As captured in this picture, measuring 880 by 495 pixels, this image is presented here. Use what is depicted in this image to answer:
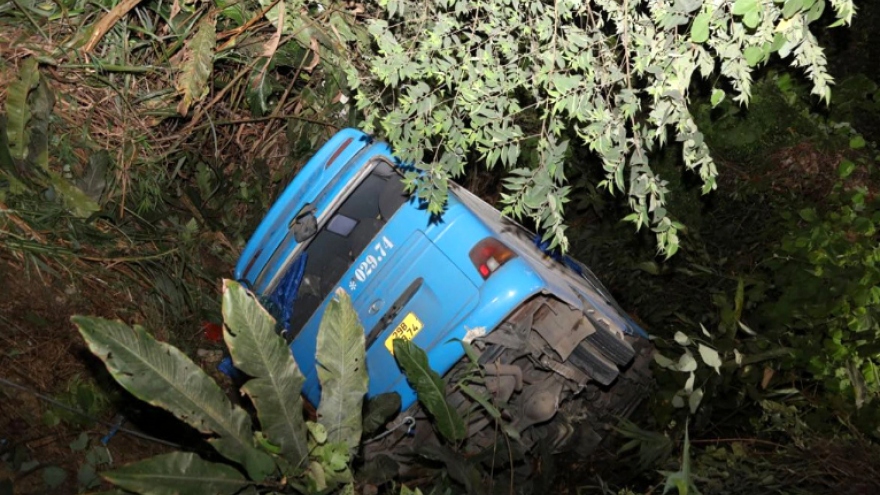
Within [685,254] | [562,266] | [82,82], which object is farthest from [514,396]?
[82,82]

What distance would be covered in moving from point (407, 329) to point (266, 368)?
1164mm

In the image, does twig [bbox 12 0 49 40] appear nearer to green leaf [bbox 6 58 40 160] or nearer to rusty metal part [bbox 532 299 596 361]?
green leaf [bbox 6 58 40 160]

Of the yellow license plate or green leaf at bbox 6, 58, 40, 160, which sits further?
green leaf at bbox 6, 58, 40, 160

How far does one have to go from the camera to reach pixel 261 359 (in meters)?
3.59

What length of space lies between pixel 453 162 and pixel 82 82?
3.76 metres

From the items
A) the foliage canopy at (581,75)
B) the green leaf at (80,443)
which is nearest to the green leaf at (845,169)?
the foliage canopy at (581,75)

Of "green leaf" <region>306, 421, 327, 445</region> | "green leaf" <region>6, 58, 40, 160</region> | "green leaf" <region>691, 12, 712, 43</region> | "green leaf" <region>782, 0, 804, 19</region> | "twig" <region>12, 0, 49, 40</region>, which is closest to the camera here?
"green leaf" <region>782, 0, 804, 19</region>

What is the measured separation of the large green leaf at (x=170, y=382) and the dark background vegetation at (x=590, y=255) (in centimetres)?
152

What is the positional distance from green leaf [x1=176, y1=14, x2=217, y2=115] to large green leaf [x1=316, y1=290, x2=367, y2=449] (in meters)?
2.95

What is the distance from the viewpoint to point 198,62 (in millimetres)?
5871

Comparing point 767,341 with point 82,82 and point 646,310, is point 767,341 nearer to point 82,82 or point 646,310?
point 646,310

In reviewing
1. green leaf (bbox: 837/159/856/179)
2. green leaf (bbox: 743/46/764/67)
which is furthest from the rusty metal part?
green leaf (bbox: 837/159/856/179)

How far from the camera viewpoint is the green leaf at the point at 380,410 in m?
4.24

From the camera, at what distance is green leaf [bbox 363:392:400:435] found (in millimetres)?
4238
